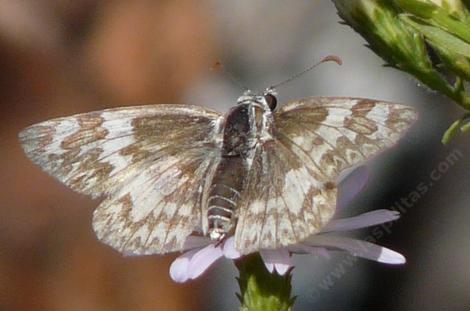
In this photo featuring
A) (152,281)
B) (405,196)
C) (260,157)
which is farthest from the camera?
(152,281)

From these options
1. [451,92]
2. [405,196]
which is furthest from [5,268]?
[451,92]

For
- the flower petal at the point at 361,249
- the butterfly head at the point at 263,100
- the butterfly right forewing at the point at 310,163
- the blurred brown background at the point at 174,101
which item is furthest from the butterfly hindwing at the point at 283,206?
the blurred brown background at the point at 174,101

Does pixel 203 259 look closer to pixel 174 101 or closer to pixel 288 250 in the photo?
pixel 288 250

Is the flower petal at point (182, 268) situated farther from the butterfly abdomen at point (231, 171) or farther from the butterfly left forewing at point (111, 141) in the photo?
the butterfly left forewing at point (111, 141)

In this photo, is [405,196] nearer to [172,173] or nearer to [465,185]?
[465,185]

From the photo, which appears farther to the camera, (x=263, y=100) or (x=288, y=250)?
(x=263, y=100)

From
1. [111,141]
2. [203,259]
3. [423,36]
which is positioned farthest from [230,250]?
[423,36]

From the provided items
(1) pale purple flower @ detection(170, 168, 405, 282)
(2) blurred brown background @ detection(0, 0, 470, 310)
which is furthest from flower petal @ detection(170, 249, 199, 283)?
(2) blurred brown background @ detection(0, 0, 470, 310)

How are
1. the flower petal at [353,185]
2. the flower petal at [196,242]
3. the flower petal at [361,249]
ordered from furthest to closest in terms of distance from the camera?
1. the flower petal at [353,185]
2. the flower petal at [196,242]
3. the flower petal at [361,249]
